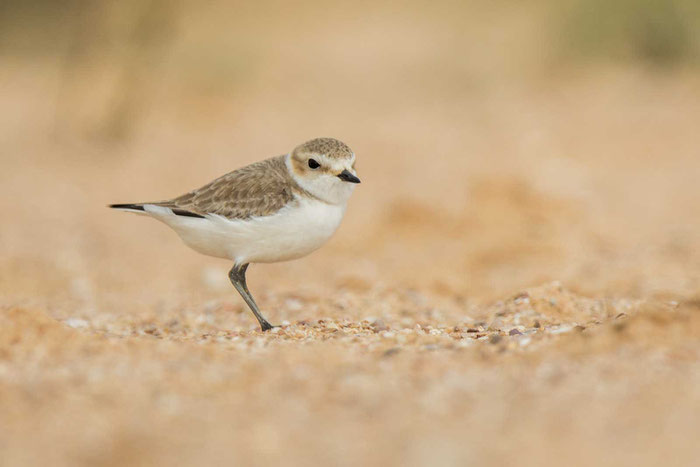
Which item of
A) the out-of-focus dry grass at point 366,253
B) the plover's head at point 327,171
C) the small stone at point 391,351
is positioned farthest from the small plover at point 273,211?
the small stone at point 391,351

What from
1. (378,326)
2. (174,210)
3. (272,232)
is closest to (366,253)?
(174,210)

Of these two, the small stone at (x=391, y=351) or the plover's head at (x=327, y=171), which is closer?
the small stone at (x=391, y=351)

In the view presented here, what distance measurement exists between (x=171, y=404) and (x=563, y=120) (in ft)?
39.0

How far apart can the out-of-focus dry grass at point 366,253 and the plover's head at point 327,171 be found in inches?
30.7

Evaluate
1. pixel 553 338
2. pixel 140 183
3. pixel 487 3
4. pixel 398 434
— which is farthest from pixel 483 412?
pixel 487 3

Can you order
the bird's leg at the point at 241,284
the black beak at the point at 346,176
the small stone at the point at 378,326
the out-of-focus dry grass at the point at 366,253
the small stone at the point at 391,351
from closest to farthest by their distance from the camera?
the out-of-focus dry grass at the point at 366,253, the small stone at the point at 391,351, the small stone at the point at 378,326, the black beak at the point at 346,176, the bird's leg at the point at 241,284

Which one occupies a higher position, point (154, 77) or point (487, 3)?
point (487, 3)

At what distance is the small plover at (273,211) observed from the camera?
538 centimetres

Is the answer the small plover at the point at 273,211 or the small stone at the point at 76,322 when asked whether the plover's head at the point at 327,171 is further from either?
the small stone at the point at 76,322

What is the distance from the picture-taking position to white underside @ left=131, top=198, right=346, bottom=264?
17.6 ft

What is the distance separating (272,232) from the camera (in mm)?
5363

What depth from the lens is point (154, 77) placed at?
18.8 m

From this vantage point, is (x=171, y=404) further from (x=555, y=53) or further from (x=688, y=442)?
(x=555, y=53)

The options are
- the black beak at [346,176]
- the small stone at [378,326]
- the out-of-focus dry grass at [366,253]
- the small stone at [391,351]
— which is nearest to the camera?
the out-of-focus dry grass at [366,253]
